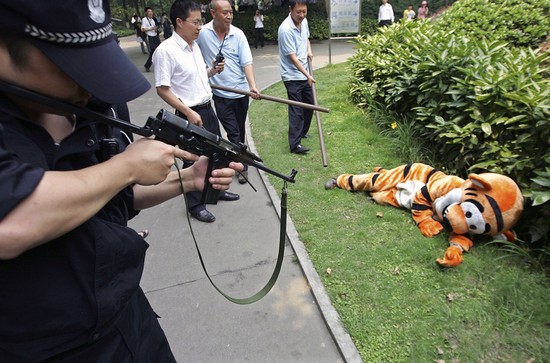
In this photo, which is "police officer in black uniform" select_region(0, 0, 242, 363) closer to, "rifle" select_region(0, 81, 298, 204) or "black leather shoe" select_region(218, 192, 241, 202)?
"rifle" select_region(0, 81, 298, 204)

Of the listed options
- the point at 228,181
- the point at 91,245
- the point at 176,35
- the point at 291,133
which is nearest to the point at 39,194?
the point at 91,245

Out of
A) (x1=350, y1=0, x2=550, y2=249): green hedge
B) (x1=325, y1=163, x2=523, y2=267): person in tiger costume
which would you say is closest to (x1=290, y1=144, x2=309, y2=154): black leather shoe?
(x1=350, y1=0, x2=550, y2=249): green hedge

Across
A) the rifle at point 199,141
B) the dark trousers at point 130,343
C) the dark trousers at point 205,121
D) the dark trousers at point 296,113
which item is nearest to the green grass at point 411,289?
the dark trousers at point 205,121

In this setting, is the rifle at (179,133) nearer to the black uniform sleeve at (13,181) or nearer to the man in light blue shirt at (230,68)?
the black uniform sleeve at (13,181)

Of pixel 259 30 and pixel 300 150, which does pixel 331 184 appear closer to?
pixel 300 150

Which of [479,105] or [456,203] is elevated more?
[479,105]

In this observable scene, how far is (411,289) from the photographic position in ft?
9.27

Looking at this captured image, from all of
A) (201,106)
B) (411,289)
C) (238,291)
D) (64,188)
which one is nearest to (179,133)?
(64,188)

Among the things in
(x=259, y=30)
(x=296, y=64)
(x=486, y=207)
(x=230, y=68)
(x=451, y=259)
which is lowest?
(x=259, y=30)

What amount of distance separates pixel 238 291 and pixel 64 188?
243cm

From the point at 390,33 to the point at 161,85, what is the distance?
5.16 metres

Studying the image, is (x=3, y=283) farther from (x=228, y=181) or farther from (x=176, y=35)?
(x=176, y=35)

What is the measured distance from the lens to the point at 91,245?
1040mm

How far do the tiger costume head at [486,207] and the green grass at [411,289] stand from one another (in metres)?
0.23
